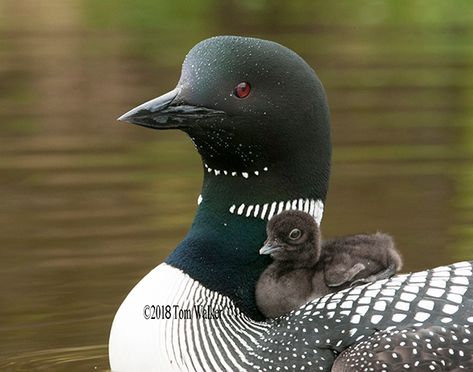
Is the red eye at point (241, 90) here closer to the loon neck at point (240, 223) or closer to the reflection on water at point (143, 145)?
the loon neck at point (240, 223)

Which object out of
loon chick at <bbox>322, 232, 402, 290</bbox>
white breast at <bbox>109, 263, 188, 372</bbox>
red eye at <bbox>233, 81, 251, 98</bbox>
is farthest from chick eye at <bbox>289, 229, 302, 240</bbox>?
red eye at <bbox>233, 81, 251, 98</bbox>

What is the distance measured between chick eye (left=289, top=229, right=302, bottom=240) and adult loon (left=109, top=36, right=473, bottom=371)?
0.16 meters

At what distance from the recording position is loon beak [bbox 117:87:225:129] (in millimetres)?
5445

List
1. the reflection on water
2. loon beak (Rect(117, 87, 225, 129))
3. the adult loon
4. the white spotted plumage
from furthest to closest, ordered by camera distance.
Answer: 1. the reflection on water
2. loon beak (Rect(117, 87, 225, 129))
3. the adult loon
4. the white spotted plumage

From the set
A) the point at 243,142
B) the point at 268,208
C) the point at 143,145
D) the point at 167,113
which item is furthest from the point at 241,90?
the point at 143,145

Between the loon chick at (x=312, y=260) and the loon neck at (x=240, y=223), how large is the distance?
106 millimetres

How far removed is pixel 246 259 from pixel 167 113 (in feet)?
2.08

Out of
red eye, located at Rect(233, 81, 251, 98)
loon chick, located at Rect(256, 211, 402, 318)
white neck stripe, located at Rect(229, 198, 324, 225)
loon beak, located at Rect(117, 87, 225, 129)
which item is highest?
red eye, located at Rect(233, 81, 251, 98)

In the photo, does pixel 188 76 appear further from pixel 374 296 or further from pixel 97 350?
pixel 97 350

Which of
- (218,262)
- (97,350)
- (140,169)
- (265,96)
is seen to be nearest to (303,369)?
(218,262)

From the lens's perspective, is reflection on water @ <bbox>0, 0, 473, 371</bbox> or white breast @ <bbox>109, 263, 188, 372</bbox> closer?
white breast @ <bbox>109, 263, 188, 372</bbox>

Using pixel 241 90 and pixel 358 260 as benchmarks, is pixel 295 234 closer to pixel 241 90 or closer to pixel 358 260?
pixel 358 260

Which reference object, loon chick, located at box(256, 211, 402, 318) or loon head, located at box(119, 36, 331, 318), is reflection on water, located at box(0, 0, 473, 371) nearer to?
loon head, located at box(119, 36, 331, 318)

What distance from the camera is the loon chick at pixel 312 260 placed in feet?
18.1
